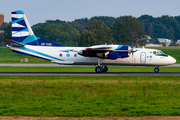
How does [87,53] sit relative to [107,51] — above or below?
below

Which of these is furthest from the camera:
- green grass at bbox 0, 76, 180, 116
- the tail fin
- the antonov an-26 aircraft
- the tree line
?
the tree line

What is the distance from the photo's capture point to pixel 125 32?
99.0 meters

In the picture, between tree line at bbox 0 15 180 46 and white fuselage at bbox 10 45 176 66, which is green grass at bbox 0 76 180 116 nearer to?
white fuselage at bbox 10 45 176 66

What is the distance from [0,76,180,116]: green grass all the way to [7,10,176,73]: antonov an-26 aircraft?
39.2 feet

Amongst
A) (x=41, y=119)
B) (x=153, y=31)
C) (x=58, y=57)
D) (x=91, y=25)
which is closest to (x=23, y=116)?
(x=41, y=119)

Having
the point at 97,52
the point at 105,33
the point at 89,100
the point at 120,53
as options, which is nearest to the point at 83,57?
the point at 97,52

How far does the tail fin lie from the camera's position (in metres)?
35.9

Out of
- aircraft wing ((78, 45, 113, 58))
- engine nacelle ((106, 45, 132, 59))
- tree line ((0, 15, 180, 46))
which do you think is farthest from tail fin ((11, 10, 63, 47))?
tree line ((0, 15, 180, 46))

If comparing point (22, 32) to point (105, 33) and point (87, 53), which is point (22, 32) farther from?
point (105, 33)

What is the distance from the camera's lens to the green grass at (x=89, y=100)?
41.8ft

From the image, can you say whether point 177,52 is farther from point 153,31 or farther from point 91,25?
point 153,31

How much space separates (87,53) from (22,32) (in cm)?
1058

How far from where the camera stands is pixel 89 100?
15.6m

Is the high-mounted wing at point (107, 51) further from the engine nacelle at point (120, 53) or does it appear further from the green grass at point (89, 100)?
the green grass at point (89, 100)
